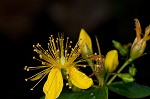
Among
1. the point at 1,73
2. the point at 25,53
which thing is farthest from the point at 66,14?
the point at 1,73

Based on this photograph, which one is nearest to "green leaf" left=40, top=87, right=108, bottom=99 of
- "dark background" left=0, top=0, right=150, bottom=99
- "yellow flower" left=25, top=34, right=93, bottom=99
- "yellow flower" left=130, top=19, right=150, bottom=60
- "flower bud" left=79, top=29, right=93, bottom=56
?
"yellow flower" left=25, top=34, right=93, bottom=99

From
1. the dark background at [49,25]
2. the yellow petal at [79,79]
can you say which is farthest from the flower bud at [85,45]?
the dark background at [49,25]

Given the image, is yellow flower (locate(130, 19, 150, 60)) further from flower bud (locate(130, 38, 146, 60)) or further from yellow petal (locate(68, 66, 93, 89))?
yellow petal (locate(68, 66, 93, 89))

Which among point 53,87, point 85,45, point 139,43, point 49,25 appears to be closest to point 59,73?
point 53,87

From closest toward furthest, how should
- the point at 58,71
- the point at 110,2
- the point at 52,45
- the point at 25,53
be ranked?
the point at 58,71, the point at 52,45, the point at 25,53, the point at 110,2

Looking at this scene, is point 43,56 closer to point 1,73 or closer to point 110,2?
point 1,73
